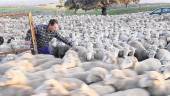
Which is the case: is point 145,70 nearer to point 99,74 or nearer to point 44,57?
point 99,74

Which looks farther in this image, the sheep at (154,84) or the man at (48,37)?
the man at (48,37)

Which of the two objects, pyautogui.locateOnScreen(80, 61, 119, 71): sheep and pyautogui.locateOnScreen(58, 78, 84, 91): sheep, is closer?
pyautogui.locateOnScreen(58, 78, 84, 91): sheep

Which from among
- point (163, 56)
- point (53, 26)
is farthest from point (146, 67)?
point (53, 26)

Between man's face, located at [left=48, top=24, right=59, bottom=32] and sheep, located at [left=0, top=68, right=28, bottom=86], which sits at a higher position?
man's face, located at [left=48, top=24, right=59, bottom=32]

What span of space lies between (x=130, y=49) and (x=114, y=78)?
12.1 ft

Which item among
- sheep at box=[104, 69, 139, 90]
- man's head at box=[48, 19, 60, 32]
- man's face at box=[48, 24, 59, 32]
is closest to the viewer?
sheep at box=[104, 69, 139, 90]

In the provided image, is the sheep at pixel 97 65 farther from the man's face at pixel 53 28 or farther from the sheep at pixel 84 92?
the man's face at pixel 53 28

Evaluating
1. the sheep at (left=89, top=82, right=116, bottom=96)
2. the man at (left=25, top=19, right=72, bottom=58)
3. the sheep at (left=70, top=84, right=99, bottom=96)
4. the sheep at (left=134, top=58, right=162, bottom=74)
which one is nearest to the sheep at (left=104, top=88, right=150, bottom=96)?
the sheep at (left=89, top=82, right=116, bottom=96)

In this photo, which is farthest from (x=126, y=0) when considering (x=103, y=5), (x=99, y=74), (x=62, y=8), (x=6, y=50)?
(x=99, y=74)

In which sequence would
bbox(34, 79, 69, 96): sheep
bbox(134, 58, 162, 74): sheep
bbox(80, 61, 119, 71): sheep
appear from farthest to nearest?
bbox(80, 61, 119, 71): sheep
bbox(134, 58, 162, 74): sheep
bbox(34, 79, 69, 96): sheep

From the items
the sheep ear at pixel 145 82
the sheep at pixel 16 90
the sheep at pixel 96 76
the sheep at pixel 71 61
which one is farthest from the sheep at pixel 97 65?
the sheep at pixel 16 90

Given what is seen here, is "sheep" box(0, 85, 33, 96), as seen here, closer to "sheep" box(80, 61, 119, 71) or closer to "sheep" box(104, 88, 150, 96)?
"sheep" box(104, 88, 150, 96)

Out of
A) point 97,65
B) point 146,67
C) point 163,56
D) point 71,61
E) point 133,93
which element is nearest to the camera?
point 133,93

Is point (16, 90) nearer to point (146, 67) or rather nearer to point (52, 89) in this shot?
point (52, 89)
